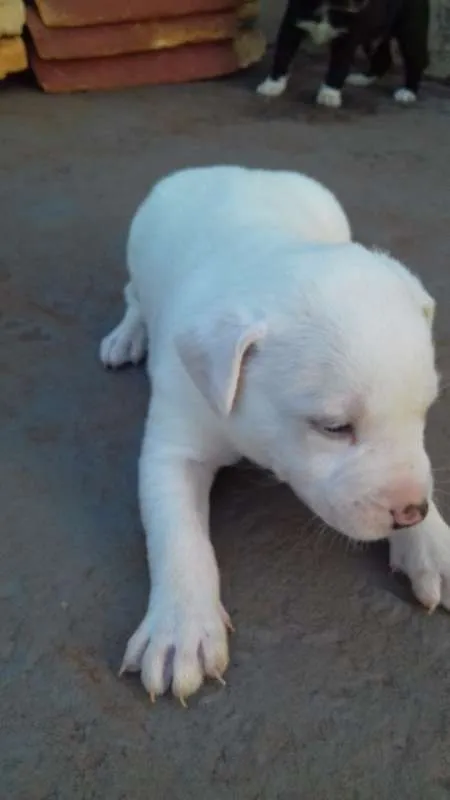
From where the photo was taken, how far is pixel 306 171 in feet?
11.3

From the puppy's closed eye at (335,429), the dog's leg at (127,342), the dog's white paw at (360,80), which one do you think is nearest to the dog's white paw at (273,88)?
the dog's white paw at (360,80)

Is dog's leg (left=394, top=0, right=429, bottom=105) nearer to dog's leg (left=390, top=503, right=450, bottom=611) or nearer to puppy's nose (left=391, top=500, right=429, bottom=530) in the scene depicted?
dog's leg (left=390, top=503, right=450, bottom=611)

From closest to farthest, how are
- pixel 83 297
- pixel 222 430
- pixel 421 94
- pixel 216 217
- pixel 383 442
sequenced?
pixel 383 442, pixel 222 430, pixel 216 217, pixel 83 297, pixel 421 94

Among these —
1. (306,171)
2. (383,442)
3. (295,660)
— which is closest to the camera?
(383,442)

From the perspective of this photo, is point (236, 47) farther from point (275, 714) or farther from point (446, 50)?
point (275, 714)

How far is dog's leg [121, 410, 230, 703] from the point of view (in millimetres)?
1515

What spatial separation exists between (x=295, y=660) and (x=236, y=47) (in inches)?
136

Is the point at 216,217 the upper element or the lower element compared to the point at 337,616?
upper

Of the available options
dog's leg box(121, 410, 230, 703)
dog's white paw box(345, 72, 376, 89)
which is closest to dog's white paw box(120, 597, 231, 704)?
dog's leg box(121, 410, 230, 703)

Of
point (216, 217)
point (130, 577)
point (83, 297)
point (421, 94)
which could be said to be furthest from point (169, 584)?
point (421, 94)

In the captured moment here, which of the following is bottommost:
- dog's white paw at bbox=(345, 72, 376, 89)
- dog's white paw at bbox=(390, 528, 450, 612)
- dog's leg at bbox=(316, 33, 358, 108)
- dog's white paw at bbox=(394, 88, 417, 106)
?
dog's white paw at bbox=(345, 72, 376, 89)

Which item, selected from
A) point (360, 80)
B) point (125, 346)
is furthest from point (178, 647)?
point (360, 80)

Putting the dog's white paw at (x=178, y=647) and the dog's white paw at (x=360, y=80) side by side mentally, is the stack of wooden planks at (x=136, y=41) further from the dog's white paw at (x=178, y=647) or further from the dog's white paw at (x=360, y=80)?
the dog's white paw at (x=178, y=647)

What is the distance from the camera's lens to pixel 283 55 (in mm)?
4191
